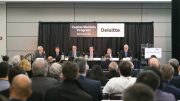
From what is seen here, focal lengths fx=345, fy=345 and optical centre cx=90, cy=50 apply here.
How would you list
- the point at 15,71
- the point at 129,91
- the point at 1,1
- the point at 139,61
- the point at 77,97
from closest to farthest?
the point at 129,91 → the point at 77,97 → the point at 15,71 → the point at 139,61 → the point at 1,1

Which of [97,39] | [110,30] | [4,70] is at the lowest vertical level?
[4,70]

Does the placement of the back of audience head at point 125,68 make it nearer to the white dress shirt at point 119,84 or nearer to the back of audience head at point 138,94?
the white dress shirt at point 119,84

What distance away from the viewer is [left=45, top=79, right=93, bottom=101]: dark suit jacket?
336 cm

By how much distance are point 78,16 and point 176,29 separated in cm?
422

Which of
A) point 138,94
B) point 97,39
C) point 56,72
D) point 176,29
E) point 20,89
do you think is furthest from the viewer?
point 97,39

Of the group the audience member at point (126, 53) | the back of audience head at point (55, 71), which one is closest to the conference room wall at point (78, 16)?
the audience member at point (126, 53)

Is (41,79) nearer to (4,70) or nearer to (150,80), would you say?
(4,70)

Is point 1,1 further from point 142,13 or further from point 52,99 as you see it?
point 52,99

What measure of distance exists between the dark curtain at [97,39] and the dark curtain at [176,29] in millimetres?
914

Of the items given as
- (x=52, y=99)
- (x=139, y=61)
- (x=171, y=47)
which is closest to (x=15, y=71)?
(x=52, y=99)

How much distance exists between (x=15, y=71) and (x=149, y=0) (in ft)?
34.6

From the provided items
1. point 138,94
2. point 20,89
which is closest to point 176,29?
point 20,89

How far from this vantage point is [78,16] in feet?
49.6

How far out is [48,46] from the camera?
14828mm
